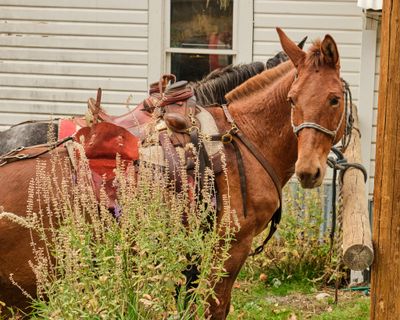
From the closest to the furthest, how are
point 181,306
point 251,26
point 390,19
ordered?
point 390,19 → point 181,306 → point 251,26

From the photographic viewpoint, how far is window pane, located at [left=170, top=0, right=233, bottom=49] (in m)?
8.89

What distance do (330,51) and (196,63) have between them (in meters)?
4.41

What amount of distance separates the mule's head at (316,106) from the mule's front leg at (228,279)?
1.97 ft

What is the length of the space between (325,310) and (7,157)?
3.64 m

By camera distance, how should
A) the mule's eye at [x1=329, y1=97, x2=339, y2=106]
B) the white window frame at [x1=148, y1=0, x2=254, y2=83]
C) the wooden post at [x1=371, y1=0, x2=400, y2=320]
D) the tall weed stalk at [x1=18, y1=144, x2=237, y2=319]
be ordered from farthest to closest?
the white window frame at [x1=148, y1=0, x2=254, y2=83]
the mule's eye at [x1=329, y1=97, x2=339, y2=106]
the tall weed stalk at [x1=18, y1=144, x2=237, y2=319]
the wooden post at [x1=371, y1=0, x2=400, y2=320]

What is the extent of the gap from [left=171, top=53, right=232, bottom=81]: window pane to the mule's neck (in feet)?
12.4

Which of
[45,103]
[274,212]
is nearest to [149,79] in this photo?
[45,103]

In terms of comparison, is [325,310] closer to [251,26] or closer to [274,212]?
[274,212]

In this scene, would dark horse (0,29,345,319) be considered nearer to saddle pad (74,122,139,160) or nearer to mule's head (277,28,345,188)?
mule's head (277,28,345,188)

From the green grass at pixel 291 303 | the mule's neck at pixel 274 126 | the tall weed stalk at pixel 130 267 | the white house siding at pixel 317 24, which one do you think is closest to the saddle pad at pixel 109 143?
the mule's neck at pixel 274 126

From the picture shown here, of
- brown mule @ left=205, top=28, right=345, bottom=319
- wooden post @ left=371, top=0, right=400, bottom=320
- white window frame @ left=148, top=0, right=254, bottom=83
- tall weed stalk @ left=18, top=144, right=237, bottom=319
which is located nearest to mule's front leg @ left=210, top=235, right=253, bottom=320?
brown mule @ left=205, top=28, right=345, bottom=319

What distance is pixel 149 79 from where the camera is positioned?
8781 millimetres

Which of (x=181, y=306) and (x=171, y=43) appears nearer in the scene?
(x=181, y=306)

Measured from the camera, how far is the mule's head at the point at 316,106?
4547 mm
